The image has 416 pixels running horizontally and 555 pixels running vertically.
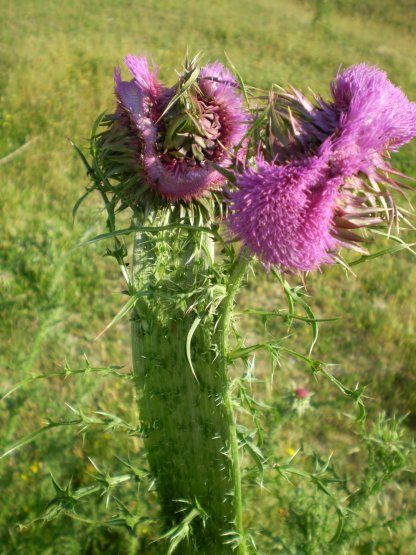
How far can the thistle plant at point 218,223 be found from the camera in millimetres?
1275

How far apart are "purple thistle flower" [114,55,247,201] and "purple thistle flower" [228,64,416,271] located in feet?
0.80

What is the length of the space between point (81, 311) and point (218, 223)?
8.16 feet

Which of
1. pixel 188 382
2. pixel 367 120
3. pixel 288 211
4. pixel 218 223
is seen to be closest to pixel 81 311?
pixel 188 382

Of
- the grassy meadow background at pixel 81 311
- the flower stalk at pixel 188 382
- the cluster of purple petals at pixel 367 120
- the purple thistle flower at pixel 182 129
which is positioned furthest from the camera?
the grassy meadow background at pixel 81 311

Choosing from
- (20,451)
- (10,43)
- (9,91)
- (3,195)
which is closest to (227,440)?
(20,451)

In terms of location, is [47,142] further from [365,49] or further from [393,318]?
[365,49]

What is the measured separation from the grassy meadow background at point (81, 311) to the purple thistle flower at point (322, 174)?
45 cm

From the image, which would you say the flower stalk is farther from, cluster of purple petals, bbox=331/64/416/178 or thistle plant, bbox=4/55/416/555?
cluster of purple petals, bbox=331/64/416/178

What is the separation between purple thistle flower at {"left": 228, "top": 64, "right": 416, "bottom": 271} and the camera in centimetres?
124

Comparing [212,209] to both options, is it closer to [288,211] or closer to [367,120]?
[288,211]

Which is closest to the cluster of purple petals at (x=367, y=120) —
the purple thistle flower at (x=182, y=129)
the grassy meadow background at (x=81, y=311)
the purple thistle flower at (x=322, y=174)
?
the purple thistle flower at (x=322, y=174)

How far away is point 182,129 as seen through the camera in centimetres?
151

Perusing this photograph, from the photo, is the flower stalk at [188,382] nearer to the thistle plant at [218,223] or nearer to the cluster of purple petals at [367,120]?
the thistle plant at [218,223]

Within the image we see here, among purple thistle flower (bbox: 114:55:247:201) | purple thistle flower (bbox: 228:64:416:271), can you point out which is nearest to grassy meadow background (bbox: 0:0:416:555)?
purple thistle flower (bbox: 114:55:247:201)
